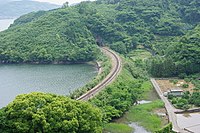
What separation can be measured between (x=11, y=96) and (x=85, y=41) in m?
25.8

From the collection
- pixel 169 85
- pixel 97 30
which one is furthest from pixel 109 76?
pixel 97 30

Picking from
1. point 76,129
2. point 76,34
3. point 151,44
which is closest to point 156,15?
point 151,44

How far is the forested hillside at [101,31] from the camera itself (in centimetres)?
6391

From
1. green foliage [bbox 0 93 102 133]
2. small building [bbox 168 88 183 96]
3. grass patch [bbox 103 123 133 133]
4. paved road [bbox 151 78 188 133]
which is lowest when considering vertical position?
grass patch [bbox 103 123 133 133]

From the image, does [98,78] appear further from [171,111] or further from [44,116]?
[44,116]

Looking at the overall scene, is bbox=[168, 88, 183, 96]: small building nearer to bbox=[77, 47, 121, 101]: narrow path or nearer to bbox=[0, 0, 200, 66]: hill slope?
bbox=[77, 47, 121, 101]: narrow path

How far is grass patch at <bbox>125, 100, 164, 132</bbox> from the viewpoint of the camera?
100 feet

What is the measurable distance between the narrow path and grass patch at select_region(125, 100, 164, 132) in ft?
14.7

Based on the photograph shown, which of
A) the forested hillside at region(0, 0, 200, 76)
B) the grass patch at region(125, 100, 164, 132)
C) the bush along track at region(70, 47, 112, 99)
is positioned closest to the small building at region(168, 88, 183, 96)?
the grass patch at region(125, 100, 164, 132)

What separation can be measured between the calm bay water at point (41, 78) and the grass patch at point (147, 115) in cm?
1036

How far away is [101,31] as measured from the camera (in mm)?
72250

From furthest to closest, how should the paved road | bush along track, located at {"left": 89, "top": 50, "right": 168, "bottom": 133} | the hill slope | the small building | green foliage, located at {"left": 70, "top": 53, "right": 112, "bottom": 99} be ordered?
1. the hill slope
2. the small building
3. green foliage, located at {"left": 70, "top": 53, "right": 112, "bottom": 99}
4. bush along track, located at {"left": 89, "top": 50, "right": 168, "bottom": 133}
5. the paved road

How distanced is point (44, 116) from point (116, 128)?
8576mm

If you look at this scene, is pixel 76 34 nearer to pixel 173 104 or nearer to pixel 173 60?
pixel 173 60
